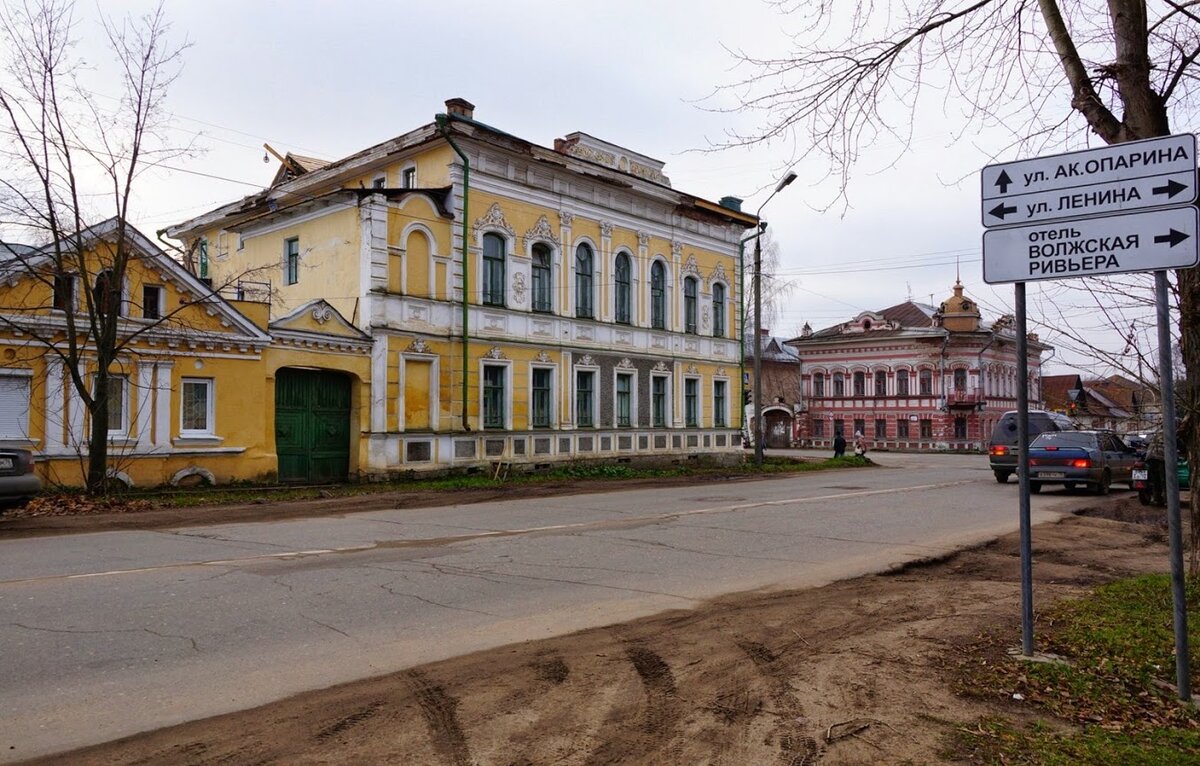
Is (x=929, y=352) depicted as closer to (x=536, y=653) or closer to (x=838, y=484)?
(x=838, y=484)

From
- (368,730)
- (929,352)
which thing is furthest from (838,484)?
(929,352)

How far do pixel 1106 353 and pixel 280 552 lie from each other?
868 centimetres

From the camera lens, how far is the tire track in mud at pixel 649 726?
4160 millimetres

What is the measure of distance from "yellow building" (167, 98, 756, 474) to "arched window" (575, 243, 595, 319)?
0.21 ft

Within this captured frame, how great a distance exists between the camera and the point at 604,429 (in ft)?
92.5

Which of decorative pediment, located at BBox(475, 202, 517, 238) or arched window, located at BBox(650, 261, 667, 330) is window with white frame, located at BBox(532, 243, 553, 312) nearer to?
decorative pediment, located at BBox(475, 202, 517, 238)

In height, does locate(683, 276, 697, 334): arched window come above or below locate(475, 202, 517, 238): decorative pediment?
below

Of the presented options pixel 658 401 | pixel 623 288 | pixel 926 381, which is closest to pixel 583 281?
pixel 623 288

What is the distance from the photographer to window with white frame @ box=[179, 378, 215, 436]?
19.1m

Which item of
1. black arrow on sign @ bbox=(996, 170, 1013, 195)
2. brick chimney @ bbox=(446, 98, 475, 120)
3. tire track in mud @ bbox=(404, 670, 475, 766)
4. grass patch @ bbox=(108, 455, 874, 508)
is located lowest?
tire track in mud @ bbox=(404, 670, 475, 766)

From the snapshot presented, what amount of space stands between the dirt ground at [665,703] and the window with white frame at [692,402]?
24.4 m

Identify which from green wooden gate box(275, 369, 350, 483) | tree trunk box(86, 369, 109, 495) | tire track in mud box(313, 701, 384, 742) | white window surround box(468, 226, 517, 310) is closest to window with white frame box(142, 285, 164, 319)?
tree trunk box(86, 369, 109, 495)

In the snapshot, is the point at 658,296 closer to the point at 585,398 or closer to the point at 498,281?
the point at 585,398

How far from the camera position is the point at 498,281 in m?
25.2
